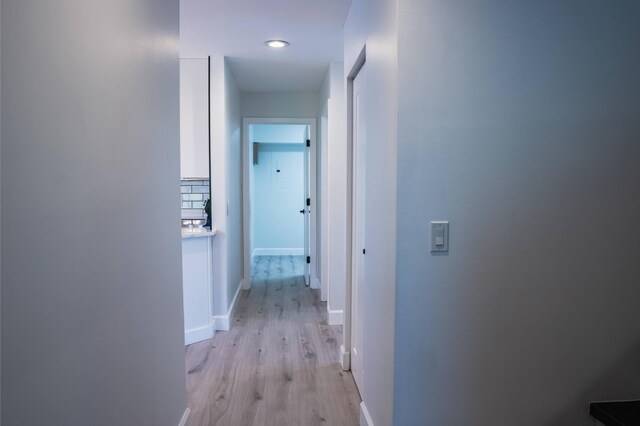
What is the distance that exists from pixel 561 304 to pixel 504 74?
0.88m

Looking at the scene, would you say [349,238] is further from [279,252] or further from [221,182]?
[279,252]

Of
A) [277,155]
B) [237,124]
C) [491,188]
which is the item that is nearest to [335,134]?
[237,124]

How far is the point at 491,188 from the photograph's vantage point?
4.88 ft

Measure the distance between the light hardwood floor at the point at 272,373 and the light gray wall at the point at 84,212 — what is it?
0.75 meters

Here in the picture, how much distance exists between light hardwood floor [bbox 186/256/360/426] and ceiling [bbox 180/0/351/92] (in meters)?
2.44

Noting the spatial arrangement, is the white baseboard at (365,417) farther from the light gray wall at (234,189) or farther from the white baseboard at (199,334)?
the light gray wall at (234,189)

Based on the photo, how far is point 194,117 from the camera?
12.1ft

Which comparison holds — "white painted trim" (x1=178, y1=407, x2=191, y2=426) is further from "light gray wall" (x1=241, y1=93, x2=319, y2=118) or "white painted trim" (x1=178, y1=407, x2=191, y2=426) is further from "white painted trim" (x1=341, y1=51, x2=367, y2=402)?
"light gray wall" (x1=241, y1=93, x2=319, y2=118)

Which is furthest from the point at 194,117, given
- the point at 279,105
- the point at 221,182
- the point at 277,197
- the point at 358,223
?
the point at 277,197

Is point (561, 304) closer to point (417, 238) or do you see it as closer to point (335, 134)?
point (417, 238)

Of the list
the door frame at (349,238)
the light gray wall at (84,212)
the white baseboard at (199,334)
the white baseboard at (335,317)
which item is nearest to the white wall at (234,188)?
the white baseboard at (199,334)

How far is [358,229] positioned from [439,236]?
3.70 ft

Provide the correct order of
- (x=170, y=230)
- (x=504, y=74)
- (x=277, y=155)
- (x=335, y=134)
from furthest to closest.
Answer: (x=277, y=155) → (x=335, y=134) → (x=170, y=230) → (x=504, y=74)

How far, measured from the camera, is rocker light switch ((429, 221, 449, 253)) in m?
1.47
